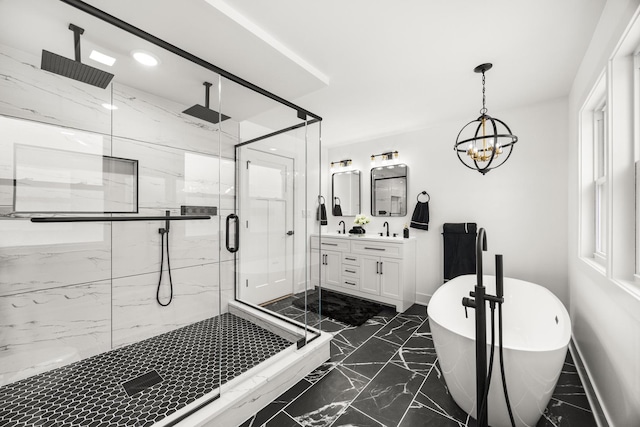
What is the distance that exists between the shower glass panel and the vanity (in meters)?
0.46

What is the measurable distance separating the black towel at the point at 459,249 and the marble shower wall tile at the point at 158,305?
277 cm

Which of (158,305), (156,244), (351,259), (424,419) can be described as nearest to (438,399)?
(424,419)

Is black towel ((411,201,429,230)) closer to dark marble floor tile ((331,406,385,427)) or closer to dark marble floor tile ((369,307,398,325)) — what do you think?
dark marble floor tile ((369,307,398,325))

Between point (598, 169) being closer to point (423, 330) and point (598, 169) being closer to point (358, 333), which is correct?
point (423, 330)

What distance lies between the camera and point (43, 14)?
4.47 feet

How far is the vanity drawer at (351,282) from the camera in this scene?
3.80 metres

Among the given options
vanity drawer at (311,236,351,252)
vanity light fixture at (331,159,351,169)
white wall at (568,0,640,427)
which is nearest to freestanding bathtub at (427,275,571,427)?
white wall at (568,0,640,427)

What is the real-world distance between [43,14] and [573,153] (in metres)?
4.05

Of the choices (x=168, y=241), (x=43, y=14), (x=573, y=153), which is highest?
(x=43, y=14)

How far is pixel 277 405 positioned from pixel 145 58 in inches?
98.2

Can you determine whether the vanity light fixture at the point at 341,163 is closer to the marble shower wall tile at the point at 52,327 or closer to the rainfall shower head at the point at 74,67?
the rainfall shower head at the point at 74,67

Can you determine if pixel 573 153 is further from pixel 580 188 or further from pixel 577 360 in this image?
pixel 577 360

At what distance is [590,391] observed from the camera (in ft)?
5.87

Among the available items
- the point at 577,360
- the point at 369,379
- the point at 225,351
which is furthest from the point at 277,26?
the point at 577,360
